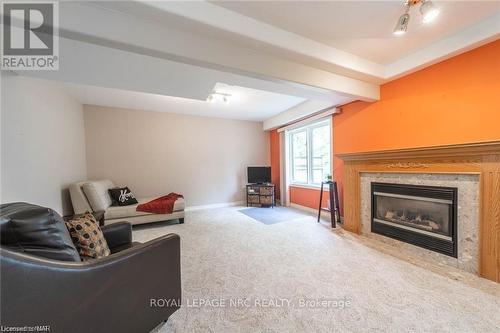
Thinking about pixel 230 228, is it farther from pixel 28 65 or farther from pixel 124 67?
pixel 28 65

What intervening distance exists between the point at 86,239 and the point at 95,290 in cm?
41

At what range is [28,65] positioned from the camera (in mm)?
1881

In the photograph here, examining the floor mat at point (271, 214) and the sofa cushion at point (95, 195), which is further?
the floor mat at point (271, 214)

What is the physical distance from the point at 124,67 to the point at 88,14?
0.72 metres

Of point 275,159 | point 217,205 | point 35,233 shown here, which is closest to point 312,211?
point 275,159

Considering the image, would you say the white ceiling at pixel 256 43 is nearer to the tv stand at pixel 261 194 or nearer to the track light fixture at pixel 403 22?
the track light fixture at pixel 403 22

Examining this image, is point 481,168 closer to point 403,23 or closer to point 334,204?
point 403,23

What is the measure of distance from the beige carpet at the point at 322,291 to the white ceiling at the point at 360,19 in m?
2.39

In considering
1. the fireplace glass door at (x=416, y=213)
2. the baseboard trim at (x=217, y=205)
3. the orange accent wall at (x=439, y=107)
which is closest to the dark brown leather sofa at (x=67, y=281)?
the fireplace glass door at (x=416, y=213)

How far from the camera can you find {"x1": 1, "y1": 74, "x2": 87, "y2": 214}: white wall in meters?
1.82

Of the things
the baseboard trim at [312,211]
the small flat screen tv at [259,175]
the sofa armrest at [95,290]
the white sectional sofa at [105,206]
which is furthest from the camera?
the small flat screen tv at [259,175]

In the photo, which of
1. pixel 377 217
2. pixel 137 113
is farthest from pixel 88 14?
pixel 377 217

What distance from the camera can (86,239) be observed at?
126 centimetres
